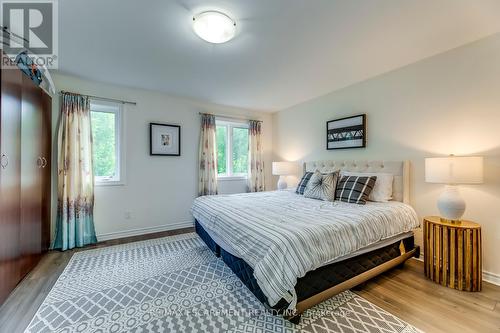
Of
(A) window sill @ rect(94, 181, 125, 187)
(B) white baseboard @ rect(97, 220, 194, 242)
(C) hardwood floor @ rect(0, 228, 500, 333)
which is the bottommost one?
(C) hardwood floor @ rect(0, 228, 500, 333)

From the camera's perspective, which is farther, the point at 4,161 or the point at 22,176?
the point at 22,176

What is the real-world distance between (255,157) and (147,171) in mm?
2261

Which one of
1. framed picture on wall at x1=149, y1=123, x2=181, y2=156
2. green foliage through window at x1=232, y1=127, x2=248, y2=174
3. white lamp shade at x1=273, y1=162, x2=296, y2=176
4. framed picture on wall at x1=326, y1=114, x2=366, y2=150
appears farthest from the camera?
green foliage through window at x1=232, y1=127, x2=248, y2=174

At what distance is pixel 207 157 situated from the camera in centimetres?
416

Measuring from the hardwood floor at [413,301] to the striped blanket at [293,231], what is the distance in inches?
18.9

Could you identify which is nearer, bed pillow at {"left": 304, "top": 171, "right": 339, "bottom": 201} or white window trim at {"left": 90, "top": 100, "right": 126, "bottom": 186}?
bed pillow at {"left": 304, "top": 171, "right": 339, "bottom": 201}

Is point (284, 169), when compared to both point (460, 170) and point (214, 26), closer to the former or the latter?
point (460, 170)

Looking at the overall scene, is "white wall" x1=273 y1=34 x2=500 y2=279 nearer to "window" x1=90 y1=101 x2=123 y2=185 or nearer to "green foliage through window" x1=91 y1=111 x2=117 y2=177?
"window" x1=90 y1=101 x2=123 y2=185

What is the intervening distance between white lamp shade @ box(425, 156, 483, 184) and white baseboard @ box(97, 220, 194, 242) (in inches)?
150

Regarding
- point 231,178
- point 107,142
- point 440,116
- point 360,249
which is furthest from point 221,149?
point 440,116

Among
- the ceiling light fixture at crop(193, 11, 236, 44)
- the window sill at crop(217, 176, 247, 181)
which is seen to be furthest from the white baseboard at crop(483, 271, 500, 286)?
the window sill at crop(217, 176, 247, 181)

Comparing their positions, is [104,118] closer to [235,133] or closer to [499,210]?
[235,133]

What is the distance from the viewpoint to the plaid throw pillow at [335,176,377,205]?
8.62 ft

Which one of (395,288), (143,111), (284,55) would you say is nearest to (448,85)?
(284,55)
